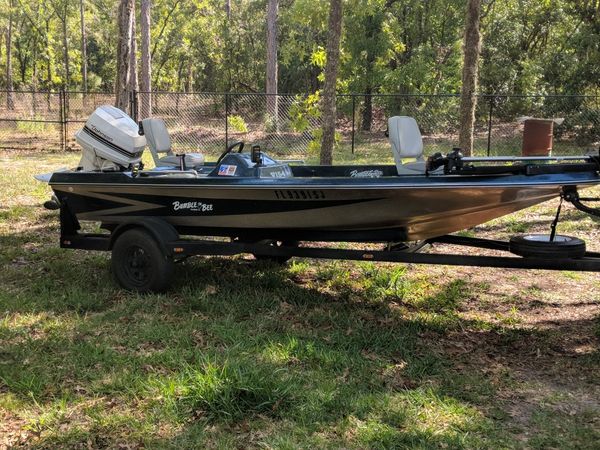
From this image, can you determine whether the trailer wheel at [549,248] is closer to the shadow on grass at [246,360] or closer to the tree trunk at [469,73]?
the shadow on grass at [246,360]

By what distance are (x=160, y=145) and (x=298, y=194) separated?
2338 millimetres

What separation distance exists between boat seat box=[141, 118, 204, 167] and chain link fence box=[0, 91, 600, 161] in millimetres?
9425

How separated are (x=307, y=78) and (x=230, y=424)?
1352 inches

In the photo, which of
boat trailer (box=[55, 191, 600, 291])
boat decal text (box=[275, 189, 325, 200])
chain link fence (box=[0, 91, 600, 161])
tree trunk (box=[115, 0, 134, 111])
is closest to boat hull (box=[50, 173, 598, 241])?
boat decal text (box=[275, 189, 325, 200])

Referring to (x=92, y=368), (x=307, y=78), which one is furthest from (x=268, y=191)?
(x=307, y=78)

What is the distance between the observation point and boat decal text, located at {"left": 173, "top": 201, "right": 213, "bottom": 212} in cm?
539

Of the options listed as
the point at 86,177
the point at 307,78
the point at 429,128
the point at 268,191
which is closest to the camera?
the point at 268,191

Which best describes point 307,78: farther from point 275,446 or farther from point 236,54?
point 275,446

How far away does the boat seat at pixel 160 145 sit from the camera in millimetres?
6547

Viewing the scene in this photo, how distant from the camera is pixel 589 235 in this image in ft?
25.4

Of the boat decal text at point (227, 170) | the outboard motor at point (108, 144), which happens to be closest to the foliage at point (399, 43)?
the outboard motor at point (108, 144)

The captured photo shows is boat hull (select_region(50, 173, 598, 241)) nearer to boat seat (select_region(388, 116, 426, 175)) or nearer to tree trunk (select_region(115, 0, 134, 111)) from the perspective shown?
boat seat (select_region(388, 116, 426, 175))

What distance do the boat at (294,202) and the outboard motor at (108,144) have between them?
0.01 meters

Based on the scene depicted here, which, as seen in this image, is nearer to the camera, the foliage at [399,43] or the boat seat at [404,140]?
the boat seat at [404,140]
